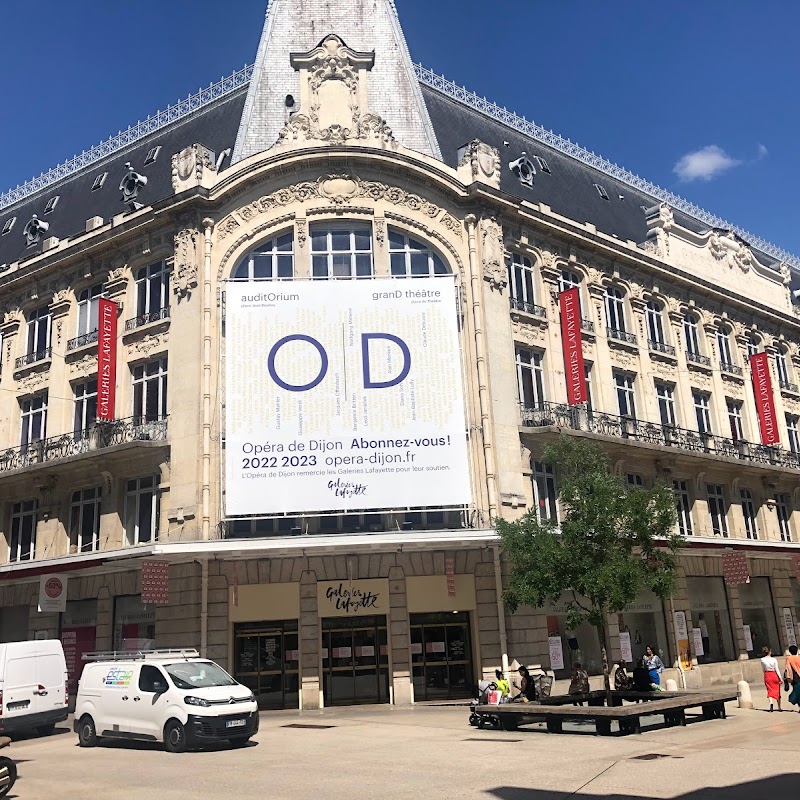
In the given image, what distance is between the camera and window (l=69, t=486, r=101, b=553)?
28.0 m

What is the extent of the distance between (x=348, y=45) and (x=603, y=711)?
24636mm

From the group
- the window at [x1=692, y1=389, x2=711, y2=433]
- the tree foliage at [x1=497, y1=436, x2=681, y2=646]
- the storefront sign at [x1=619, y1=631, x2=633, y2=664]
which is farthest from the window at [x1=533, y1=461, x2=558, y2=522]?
the window at [x1=692, y1=389, x2=711, y2=433]

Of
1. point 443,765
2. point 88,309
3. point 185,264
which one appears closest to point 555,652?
point 443,765

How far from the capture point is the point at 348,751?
51.3 ft

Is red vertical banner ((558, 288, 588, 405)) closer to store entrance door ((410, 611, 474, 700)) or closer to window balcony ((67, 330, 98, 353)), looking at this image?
store entrance door ((410, 611, 474, 700))

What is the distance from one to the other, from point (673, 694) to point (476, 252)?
14535mm

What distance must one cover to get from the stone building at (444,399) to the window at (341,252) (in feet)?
0.31

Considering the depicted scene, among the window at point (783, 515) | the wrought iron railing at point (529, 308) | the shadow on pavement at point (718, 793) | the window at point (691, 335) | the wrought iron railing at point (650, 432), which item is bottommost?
the shadow on pavement at point (718, 793)

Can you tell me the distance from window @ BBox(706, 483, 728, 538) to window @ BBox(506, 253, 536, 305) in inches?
418

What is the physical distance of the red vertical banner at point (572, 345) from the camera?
93.0 ft

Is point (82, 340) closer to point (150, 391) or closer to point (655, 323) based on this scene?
point (150, 391)

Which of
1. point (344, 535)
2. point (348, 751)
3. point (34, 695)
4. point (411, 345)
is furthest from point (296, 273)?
point (348, 751)

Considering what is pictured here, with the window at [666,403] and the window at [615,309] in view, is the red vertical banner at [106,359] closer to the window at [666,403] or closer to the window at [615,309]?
the window at [615,309]

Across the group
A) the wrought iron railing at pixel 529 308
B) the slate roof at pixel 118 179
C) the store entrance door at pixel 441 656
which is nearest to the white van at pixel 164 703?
the store entrance door at pixel 441 656
